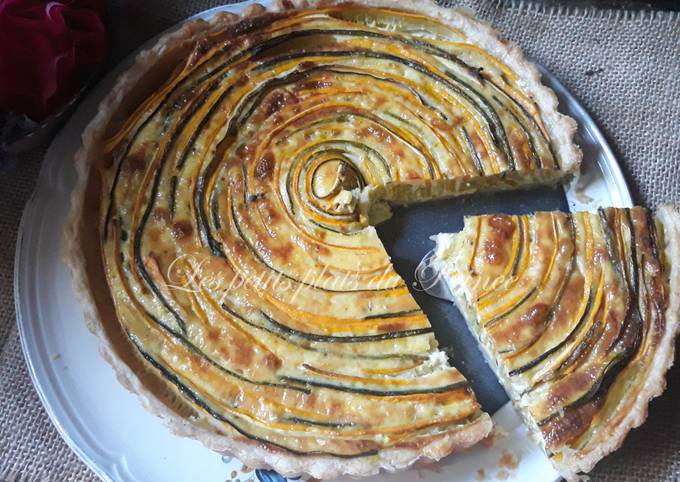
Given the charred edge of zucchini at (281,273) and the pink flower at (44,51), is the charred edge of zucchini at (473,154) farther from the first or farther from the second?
the pink flower at (44,51)

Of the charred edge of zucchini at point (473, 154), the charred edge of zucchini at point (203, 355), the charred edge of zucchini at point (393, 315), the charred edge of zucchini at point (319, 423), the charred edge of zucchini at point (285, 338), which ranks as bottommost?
the charred edge of zucchini at point (319, 423)

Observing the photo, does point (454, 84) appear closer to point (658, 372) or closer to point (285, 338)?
point (285, 338)

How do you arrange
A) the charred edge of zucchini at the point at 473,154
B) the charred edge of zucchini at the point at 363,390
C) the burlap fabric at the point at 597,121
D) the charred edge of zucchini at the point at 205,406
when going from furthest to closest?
1. the charred edge of zucchini at the point at 473,154
2. the burlap fabric at the point at 597,121
3. the charred edge of zucchini at the point at 363,390
4. the charred edge of zucchini at the point at 205,406

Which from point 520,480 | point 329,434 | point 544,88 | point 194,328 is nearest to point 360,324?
point 329,434

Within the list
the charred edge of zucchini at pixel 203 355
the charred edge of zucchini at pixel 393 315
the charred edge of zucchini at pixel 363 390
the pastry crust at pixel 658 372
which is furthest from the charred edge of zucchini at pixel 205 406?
the pastry crust at pixel 658 372

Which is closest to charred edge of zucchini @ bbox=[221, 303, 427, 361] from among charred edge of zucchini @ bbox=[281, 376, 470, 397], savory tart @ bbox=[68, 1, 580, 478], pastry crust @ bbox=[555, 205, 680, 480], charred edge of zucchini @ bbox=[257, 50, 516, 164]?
savory tart @ bbox=[68, 1, 580, 478]

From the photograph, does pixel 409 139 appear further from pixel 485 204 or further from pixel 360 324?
pixel 360 324

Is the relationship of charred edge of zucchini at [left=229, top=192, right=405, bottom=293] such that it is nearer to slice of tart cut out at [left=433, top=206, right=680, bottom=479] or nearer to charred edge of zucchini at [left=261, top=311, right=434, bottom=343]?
charred edge of zucchini at [left=261, top=311, right=434, bottom=343]

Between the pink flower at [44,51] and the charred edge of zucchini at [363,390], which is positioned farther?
the pink flower at [44,51]
